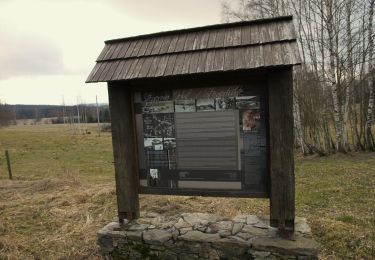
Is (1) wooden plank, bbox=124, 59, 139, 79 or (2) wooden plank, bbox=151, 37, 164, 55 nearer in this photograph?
(1) wooden plank, bbox=124, 59, 139, 79

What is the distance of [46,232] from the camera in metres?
6.38

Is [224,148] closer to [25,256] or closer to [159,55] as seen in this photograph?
[159,55]

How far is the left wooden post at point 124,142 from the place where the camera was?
4.66m

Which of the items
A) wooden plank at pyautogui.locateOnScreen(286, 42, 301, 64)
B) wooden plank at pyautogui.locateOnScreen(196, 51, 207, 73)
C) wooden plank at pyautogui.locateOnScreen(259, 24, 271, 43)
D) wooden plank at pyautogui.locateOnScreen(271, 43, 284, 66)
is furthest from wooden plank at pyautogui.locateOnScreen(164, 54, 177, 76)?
wooden plank at pyautogui.locateOnScreen(286, 42, 301, 64)

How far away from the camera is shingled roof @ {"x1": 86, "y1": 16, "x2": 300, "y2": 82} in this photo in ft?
12.5

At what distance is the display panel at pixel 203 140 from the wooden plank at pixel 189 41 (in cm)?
58

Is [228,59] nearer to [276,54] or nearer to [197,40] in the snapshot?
[276,54]

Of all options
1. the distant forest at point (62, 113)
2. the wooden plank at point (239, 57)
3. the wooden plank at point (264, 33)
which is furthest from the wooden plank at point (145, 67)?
the distant forest at point (62, 113)

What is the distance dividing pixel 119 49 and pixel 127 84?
0.60 metres

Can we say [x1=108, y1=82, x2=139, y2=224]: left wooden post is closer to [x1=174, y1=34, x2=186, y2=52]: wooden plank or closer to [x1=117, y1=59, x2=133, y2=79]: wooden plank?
[x1=117, y1=59, x2=133, y2=79]: wooden plank

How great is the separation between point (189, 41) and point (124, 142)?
1.81m

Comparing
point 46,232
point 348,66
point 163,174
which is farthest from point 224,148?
point 348,66

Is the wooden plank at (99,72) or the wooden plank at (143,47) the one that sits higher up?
the wooden plank at (143,47)

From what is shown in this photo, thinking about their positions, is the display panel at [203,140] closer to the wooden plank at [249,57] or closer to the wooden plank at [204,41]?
the wooden plank at [249,57]
